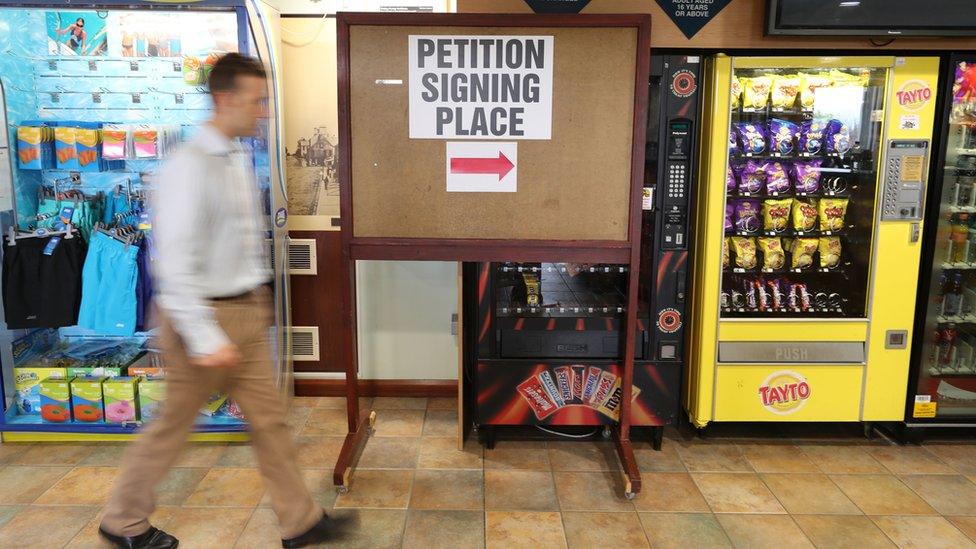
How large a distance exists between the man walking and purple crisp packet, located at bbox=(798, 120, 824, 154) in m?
2.66

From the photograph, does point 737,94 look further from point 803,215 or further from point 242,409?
point 242,409

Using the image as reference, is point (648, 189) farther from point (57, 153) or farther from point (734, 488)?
point (57, 153)

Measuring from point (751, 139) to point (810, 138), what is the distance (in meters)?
0.33

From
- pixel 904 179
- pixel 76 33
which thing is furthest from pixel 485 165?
pixel 76 33

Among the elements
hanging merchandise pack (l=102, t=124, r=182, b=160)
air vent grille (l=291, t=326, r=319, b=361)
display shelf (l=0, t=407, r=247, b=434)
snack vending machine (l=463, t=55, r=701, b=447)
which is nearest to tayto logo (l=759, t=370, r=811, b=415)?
snack vending machine (l=463, t=55, r=701, b=447)

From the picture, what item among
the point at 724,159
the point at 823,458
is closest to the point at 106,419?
the point at 724,159

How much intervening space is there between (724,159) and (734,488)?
5.03 feet

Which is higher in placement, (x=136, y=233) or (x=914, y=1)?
(x=914, y=1)

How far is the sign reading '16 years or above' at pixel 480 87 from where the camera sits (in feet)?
9.57

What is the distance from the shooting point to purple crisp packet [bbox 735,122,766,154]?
11.4ft

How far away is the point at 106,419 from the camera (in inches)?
142

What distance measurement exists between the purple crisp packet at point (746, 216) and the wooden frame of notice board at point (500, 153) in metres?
0.85

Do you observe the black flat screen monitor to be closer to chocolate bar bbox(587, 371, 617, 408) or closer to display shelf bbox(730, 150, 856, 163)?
display shelf bbox(730, 150, 856, 163)

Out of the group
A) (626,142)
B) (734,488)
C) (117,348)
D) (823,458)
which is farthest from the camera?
(117,348)
